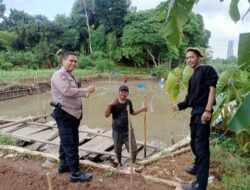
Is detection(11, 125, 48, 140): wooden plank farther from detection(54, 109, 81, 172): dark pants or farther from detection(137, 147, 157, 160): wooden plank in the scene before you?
detection(54, 109, 81, 172): dark pants

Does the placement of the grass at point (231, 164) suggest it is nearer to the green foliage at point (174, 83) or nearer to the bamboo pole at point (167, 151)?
the bamboo pole at point (167, 151)

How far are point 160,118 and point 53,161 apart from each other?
6967mm

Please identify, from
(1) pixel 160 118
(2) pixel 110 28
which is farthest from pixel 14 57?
(1) pixel 160 118

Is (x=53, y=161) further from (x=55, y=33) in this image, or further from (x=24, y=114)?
(x=55, y=33)

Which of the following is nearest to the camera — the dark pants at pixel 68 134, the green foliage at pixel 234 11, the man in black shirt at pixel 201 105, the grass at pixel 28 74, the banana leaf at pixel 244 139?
the green foliage at pixel 234 11

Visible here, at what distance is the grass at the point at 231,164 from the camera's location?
10.9ft

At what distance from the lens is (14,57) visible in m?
23.9

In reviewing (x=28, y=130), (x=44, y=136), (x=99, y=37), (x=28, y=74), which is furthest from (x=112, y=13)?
(x=44, y=136)

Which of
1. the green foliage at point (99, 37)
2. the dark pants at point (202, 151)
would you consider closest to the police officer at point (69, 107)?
the dark pants at point (202, 151)

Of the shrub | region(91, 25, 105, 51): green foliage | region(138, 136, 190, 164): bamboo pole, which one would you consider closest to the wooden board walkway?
region(138, 136, 190, 164): bamboo pole

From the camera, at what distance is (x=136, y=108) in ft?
44.8

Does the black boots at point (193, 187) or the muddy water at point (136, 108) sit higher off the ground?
the black boots at point (193, 187)

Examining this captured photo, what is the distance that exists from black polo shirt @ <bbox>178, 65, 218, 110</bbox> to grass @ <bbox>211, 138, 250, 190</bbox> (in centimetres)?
92

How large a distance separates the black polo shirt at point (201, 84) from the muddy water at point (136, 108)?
5.60ft
